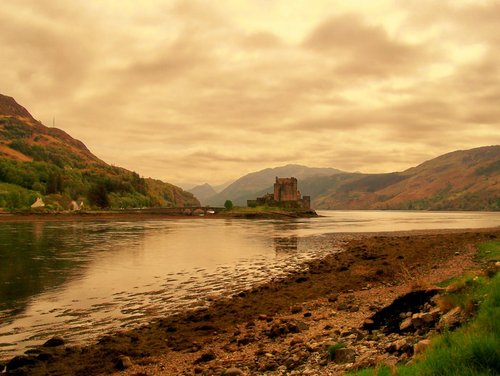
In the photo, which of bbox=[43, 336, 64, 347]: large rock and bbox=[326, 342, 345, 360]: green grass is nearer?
bbox=[326, 342, 345, 360]: green grass

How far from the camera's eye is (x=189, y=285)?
1242 inches

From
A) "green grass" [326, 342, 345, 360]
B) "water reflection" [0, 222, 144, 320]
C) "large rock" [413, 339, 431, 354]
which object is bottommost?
"water reflection" [0, 222, 144, 320]

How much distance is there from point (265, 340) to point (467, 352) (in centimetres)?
965

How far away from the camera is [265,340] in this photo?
16844 mm

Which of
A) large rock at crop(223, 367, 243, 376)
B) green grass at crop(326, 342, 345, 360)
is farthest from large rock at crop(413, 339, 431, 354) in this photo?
large rock at crop(223, 367, 243, 376)

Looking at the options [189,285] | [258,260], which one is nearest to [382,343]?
[189,285]

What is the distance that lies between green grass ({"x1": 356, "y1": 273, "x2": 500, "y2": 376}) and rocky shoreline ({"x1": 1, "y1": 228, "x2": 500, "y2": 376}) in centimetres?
108

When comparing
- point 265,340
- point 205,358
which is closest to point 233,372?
point 205,358

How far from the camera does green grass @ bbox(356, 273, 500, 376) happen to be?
8.03 m

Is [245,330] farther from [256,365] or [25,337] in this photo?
[25,337]

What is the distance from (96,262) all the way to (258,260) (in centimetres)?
1748

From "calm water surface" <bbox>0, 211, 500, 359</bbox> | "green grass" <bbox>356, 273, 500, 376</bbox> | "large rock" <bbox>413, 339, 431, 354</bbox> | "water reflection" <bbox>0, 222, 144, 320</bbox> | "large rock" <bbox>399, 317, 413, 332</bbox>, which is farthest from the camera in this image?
"water reflection" <bbox>0, 222, 144, 320</bbox>

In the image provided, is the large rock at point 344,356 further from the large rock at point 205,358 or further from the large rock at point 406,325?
the large rock at point 205,358

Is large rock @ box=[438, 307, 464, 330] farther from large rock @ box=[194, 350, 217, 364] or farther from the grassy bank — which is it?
large rock @ box=[194, 350, 217, 364]
